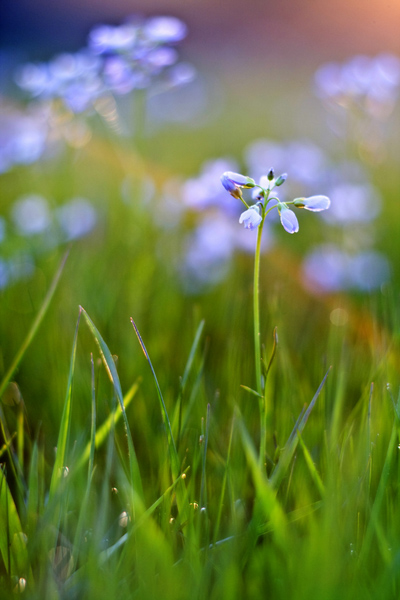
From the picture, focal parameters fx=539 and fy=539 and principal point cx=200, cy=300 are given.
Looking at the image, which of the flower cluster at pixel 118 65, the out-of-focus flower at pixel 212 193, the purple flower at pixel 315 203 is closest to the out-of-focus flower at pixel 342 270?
the out-of-focus flower at pixel 212 193

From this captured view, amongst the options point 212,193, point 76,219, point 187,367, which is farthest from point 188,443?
point 76,219

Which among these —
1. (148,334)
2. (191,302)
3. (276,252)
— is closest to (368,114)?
(276,252)

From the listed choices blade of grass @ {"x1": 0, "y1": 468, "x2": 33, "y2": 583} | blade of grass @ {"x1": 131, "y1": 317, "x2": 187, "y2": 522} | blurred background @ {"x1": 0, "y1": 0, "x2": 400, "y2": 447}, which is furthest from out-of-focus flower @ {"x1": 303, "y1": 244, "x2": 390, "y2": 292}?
blade of grass @ {"x1": 0, "y1": 468, "x2": 33, "y2": 583}

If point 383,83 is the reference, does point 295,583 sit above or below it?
below

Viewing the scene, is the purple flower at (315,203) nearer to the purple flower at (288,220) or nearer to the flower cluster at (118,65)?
the purple flower at (288,220)

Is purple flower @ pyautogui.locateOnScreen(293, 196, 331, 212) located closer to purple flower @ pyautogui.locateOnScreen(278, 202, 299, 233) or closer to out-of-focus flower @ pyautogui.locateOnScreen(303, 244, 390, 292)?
purple flower @ pyautogui.locateOnScreen(278, 202, 299, 233)

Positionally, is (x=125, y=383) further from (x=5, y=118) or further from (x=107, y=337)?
(x=5, y=118)

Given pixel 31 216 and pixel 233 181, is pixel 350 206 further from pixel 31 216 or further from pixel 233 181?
pixel 233 181
